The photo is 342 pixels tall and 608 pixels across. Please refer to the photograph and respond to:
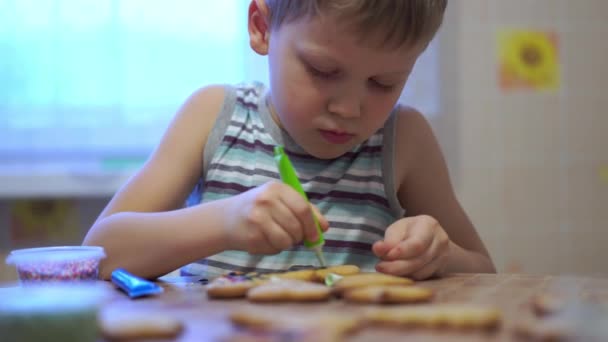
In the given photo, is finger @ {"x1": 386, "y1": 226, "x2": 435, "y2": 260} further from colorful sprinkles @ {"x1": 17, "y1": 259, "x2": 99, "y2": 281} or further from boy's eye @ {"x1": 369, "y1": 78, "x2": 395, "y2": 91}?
colorful sprinkles @ {"x1": 17, "y1": 259, "x2": 99, "y2": 281}

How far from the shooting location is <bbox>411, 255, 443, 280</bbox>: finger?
2.87ft

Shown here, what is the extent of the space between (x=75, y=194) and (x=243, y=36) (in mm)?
631

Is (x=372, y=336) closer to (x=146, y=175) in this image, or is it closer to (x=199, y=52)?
(x=146, y=175)

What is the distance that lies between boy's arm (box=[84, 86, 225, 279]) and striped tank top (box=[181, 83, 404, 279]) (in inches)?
1.4

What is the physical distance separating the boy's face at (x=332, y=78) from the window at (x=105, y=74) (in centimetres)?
93

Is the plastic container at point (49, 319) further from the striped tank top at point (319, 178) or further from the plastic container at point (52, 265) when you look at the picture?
the striped tank top at point (319, 178)

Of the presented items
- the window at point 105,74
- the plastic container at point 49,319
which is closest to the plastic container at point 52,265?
the plastic container at point 49,319

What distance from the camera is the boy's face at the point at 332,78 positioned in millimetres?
942

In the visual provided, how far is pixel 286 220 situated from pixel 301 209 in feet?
0.07

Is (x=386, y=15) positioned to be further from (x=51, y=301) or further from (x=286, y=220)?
(x=51, y=301)

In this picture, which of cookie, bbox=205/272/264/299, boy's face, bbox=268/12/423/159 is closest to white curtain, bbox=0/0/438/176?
boy's face, bbox=268/12/423/159

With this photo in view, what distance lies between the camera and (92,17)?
1.92m

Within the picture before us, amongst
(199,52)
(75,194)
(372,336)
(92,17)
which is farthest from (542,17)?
(372,336)

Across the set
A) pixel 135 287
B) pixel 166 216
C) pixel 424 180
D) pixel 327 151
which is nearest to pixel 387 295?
pixel 135 287
